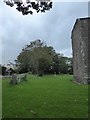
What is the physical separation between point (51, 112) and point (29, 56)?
76.6 m

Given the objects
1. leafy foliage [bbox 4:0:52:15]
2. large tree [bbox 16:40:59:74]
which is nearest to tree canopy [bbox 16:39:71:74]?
large tree [bbox 16:40:59:74]

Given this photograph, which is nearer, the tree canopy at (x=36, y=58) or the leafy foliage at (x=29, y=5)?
the leafy foliage at (x=29, y=5)

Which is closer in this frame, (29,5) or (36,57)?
(29,5)

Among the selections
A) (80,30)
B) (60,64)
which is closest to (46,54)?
(60,64)

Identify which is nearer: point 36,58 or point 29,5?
point 29,5

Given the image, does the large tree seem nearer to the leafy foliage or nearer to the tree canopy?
the tree canopy

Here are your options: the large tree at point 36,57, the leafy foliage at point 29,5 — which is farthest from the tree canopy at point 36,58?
the leafy foliage at point 29,5

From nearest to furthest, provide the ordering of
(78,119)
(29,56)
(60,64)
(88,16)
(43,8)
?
(78,119) → (43,8) → (88,16) → (29,56) → (60,64)

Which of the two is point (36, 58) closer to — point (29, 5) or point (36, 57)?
point (36, 57)

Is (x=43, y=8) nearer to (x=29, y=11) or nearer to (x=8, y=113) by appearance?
(x=29, y=11)

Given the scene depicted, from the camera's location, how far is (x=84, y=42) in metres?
34.7

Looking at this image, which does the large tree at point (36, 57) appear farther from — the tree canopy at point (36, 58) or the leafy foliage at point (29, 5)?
the leafy foliage at point (29, 5)

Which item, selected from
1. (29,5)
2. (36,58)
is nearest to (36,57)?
(36,58)

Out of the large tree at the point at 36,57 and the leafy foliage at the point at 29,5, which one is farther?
the large tree at the point at 36,57
